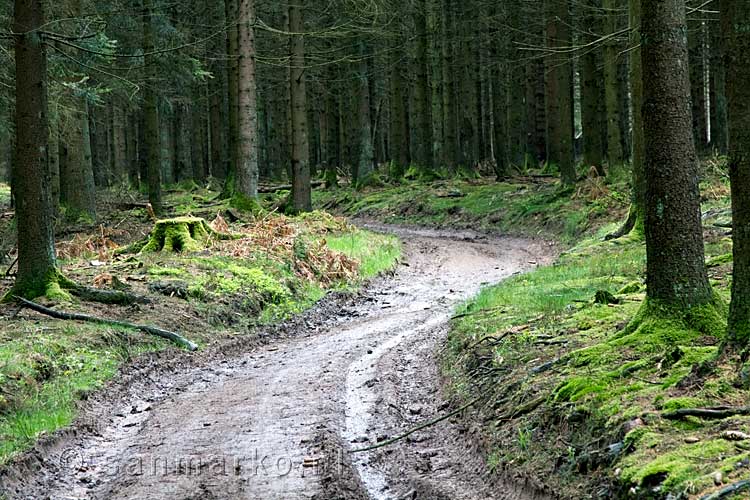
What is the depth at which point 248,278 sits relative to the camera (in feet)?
46.6

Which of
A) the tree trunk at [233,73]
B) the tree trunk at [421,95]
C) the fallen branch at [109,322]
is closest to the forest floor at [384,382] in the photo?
the fallen branch at [109,322]

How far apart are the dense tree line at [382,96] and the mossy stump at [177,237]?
268 centimetres

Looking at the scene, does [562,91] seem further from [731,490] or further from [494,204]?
[731,490]

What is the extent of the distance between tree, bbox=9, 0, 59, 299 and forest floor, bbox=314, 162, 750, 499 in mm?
5741

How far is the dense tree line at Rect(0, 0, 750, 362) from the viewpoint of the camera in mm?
6895

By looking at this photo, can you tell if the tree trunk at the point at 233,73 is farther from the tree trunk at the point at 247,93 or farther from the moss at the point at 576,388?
the moss at the point at 576,388

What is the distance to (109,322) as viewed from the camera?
10.8 m

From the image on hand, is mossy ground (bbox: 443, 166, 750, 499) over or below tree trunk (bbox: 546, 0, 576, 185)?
below

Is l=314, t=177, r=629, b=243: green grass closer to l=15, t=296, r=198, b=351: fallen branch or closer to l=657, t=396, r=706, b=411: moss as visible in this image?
l=15, t=296, r=198, b=351: fallen branch

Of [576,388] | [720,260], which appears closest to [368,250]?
[720,260]

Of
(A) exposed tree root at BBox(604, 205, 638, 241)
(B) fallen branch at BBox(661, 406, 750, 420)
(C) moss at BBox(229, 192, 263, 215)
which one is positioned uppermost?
(C) moss at BBox(229, 192, 263, 215)

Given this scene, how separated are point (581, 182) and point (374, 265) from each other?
29.7 feet

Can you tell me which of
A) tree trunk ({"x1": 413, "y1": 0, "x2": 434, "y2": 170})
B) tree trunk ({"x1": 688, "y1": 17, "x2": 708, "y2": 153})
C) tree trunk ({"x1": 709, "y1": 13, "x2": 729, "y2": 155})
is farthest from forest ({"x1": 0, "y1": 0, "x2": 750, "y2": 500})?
tree trunk ({"x1": 413, "y1": 0, "x2": 434, "y2": 170})

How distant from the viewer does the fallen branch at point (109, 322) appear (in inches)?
423
